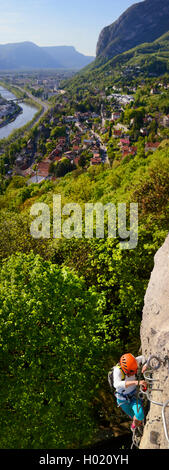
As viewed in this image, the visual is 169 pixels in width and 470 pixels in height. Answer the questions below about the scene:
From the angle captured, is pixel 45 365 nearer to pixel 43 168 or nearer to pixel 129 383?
pixel 129 383

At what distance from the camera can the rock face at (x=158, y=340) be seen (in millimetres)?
5609

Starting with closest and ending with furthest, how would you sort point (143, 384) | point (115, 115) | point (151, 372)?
1. point (151, 372)
2. point (143, 384)
3. point (115, 115)

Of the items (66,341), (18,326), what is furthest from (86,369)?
(18,326)

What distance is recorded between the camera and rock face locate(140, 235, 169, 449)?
18.4 feet

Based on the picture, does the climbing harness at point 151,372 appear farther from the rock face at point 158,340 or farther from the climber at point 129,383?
the climber at point 129,383

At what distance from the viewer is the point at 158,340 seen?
6.30 meters

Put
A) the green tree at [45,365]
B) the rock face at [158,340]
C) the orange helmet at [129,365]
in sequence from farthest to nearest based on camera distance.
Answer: the green tree at [45,365]
the orange helmet at [129,365]
the rock face at [158,340]

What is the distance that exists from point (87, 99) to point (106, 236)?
205 m

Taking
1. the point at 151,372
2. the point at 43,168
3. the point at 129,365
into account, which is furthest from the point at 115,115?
the point at 151,372

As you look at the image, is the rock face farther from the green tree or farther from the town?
the town

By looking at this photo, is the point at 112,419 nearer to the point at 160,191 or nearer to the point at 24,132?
the point at 160,191

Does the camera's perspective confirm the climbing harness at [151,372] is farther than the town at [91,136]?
No

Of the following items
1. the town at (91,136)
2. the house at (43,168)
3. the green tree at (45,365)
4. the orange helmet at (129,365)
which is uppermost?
the town at (91,136)

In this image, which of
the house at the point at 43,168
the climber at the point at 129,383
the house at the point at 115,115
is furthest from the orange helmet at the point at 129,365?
the house at the point at 115,115
